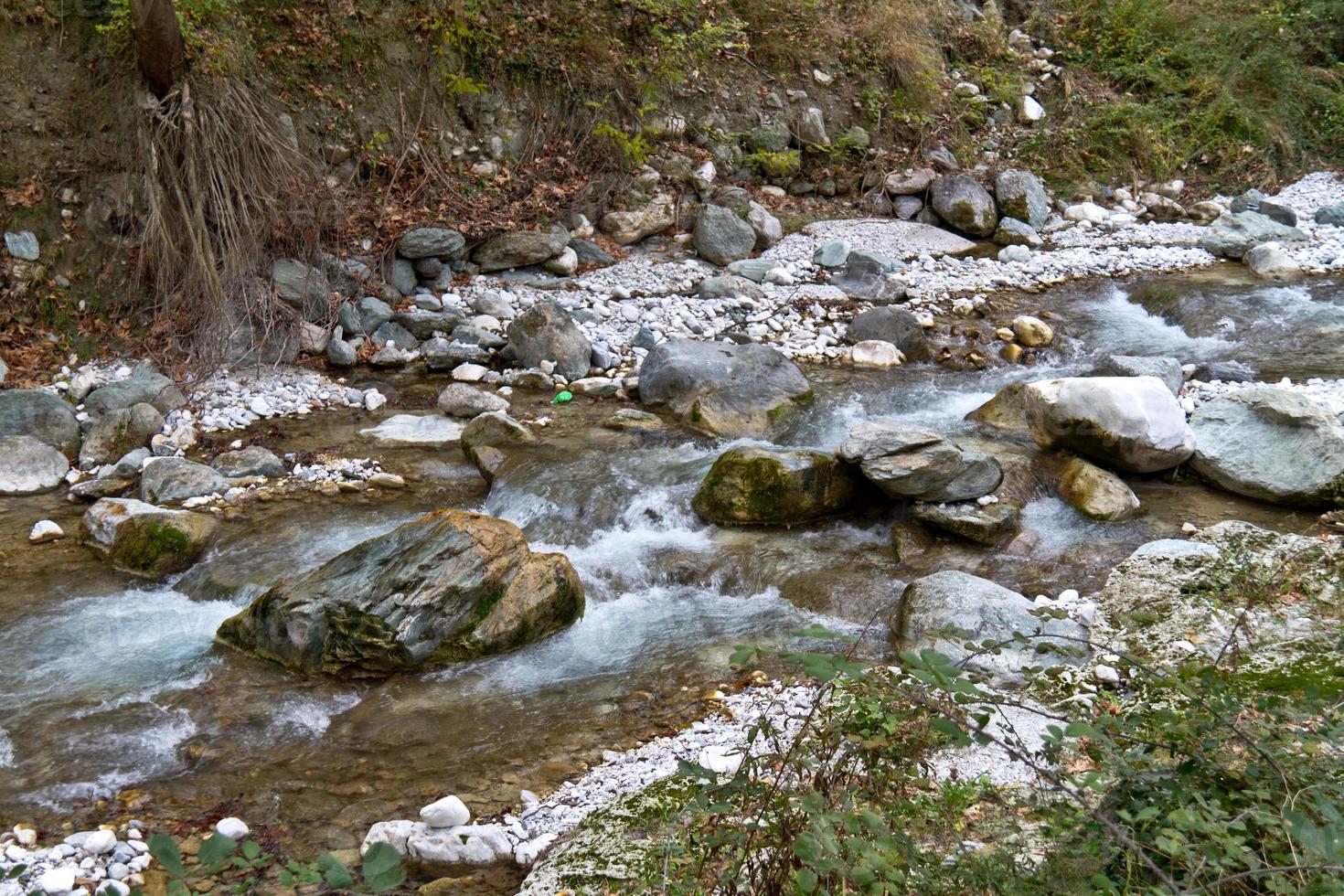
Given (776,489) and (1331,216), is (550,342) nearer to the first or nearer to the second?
(776,489)

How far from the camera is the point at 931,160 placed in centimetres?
1041

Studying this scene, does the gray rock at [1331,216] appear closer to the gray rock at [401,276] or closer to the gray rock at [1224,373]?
the gray rock at [1224,373]

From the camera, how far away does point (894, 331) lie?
7.66 m

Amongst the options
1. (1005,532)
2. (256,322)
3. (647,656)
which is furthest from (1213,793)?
(256,322)

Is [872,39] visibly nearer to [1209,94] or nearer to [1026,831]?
[1209,94]

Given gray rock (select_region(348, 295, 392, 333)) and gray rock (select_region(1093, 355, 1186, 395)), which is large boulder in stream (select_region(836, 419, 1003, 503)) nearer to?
gray rock (select_region(1093, 355, 1186, 395))

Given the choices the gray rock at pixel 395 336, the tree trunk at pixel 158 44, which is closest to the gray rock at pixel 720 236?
the gray rock at pixel 395 336

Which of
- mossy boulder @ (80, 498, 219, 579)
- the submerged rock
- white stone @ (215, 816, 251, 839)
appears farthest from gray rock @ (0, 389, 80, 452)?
the submerged rock

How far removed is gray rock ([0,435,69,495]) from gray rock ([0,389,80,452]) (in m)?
0.08

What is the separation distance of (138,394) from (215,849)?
586 centimetres

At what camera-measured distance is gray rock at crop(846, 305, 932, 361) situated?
7613 mm

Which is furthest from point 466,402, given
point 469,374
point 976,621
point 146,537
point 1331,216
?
point 1331,216

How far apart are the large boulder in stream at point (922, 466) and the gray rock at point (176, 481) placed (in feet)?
12.0

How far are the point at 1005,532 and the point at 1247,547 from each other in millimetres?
1090
